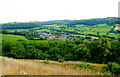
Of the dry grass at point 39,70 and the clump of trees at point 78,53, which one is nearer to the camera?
the dry grass at point 39,70

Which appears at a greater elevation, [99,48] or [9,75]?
[9,75]

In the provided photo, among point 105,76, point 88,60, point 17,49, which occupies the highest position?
point 105,76

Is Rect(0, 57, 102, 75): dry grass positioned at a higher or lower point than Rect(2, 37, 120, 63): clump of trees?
higher

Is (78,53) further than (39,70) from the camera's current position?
Yes

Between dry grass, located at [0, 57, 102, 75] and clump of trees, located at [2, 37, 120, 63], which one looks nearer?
dry grass, located at [0, 57, 102, 75]

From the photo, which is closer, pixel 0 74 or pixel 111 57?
pixel 0 74

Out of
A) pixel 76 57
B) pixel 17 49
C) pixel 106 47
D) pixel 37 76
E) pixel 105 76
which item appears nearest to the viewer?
pixel 37 76

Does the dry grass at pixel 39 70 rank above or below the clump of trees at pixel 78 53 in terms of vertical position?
above

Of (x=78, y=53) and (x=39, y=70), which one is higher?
(x=39, y=70)

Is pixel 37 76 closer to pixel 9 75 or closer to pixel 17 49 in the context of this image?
pixel 9 75

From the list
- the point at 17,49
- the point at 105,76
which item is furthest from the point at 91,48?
the point at 105,76

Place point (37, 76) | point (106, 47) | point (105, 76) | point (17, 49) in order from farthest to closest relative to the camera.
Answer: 1. point (17, 49)
2. point (106, 47)
3. point (105, 76)
4. point (37, 76)
